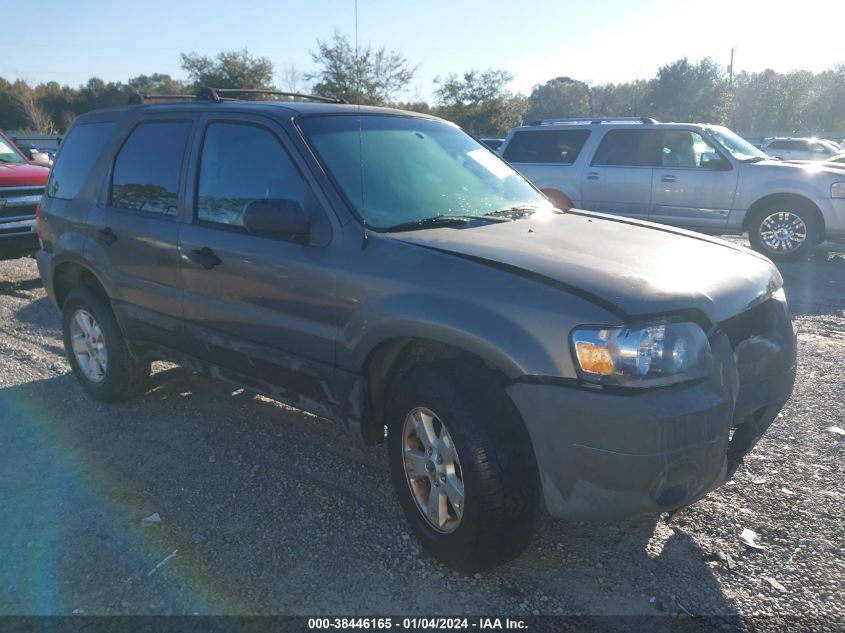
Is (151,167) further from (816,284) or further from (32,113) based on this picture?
(32,113)

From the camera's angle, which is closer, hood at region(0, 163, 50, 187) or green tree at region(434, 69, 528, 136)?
hood at region(0, 163, 50, 187)

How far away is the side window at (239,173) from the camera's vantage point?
141 inches

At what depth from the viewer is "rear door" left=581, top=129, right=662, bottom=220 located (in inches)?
412

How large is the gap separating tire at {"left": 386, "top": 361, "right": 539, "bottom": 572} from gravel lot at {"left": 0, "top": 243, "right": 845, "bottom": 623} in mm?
190

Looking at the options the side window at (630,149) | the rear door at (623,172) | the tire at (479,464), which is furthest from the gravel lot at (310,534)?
the side window at (630,149)

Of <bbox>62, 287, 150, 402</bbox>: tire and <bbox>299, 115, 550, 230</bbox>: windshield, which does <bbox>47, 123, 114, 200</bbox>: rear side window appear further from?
<bbox>299, 115, 550, 230</bbox>: windshield

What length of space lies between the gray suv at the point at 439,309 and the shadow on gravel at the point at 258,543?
0.24 meters

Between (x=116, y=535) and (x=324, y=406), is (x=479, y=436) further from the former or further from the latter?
(x=116, y=535)

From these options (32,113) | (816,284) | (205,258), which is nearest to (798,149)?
(816,284)

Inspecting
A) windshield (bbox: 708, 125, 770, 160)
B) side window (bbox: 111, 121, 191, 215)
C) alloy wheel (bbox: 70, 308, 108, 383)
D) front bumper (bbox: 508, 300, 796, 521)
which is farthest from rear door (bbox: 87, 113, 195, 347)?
windshield (bbox: 708, 125, 770, 160)

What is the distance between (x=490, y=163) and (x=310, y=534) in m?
2.38

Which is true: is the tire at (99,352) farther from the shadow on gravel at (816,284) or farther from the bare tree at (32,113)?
the bare tree at (32,113)

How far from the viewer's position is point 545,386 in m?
2.54

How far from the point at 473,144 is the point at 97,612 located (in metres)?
3.19
